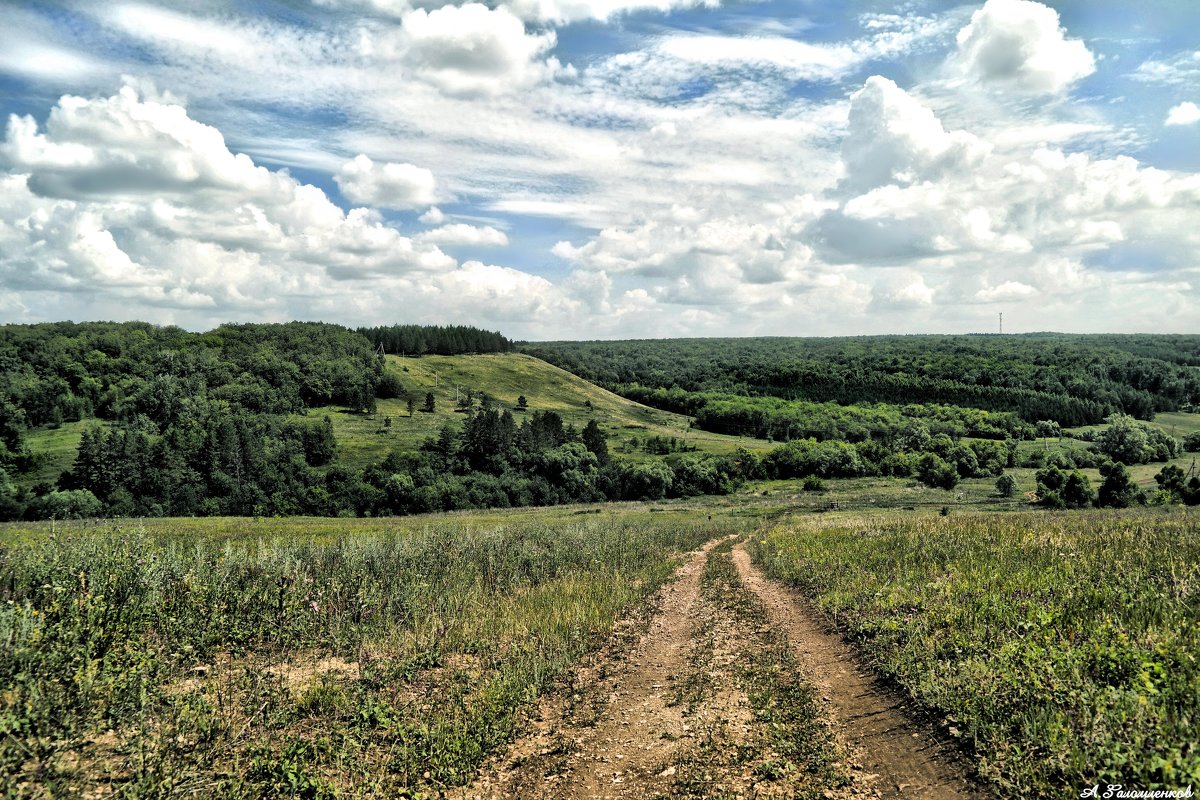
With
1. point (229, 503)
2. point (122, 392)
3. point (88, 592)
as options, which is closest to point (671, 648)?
point (88, 592)

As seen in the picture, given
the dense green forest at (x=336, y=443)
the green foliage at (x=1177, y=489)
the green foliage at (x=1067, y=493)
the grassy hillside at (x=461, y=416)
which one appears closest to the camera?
the green foliage at (x=1177, y=489)

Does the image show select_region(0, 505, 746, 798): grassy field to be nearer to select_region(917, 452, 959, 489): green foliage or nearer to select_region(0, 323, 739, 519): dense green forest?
select_region(0, 323, 739, 519): dense green forest

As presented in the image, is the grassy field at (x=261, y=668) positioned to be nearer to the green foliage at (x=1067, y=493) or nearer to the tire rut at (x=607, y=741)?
the tire rut at (x=607, y=741)

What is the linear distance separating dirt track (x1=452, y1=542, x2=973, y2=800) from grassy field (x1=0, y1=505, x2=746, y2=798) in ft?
2.32

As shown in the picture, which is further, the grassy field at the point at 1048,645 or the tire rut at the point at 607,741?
the tire rut at the point at 607,741

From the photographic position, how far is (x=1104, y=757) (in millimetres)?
5652

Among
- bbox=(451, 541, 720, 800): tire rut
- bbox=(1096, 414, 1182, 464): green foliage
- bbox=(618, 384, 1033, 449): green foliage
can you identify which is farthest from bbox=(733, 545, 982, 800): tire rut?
bbox=(618, 384, 1033, 449): green foliage

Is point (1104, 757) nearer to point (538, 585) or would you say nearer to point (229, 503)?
point (538, 585)

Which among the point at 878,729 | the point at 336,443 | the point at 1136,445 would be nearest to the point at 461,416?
the point at 336,443

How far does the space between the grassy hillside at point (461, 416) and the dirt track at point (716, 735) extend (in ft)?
355

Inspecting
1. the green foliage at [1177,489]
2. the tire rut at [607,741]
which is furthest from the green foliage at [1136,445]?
the tire rut at [607,741]

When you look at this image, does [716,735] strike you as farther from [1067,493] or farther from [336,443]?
[336,443]

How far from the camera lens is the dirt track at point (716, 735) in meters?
6.49

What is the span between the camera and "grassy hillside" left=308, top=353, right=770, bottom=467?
121875mm
